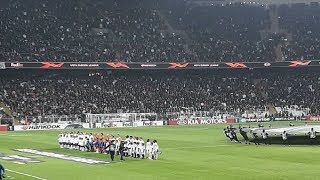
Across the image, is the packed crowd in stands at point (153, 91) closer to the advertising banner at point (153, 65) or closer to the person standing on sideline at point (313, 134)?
the advertising banner at point (153, 65)

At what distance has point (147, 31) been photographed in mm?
100000

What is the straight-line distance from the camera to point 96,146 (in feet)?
125

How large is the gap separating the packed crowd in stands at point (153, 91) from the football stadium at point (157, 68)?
17 centimetres

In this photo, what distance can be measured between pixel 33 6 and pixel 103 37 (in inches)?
495

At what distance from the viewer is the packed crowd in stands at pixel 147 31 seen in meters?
86.9

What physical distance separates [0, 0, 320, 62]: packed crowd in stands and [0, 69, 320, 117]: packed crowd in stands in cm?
296

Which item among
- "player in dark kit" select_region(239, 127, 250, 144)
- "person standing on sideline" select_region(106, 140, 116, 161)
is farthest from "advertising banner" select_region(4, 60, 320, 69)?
"person standing on sideline" select_region(106, 140, 116, 161)

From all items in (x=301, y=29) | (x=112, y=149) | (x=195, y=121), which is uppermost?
(x=301, y=29)

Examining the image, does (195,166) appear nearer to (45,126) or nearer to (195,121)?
(45,126)

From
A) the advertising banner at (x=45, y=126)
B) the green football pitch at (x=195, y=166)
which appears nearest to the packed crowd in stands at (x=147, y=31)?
the advertising banner at (x=45, y=126)

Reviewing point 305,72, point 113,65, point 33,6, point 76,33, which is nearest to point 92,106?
point 113,65

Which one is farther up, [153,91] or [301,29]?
[301,29]

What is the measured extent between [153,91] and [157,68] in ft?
13.4

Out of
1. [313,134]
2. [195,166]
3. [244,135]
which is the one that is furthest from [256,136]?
[195,166]
